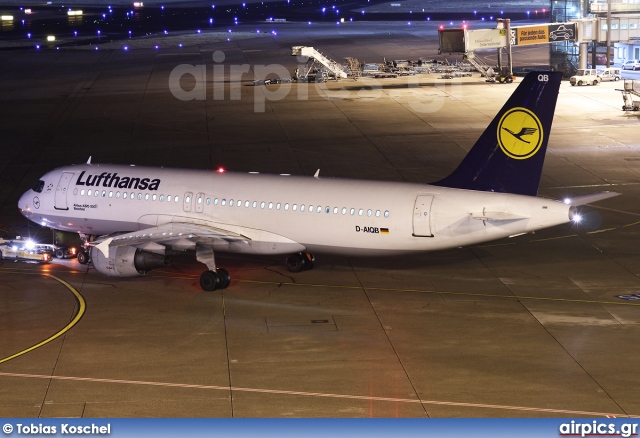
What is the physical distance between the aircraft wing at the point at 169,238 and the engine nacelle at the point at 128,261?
267 mm

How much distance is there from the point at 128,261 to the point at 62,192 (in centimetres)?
786

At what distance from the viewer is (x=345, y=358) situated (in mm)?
31391

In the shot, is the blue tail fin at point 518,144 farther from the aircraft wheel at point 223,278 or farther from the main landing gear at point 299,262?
the aircraft wheel at point 223,278

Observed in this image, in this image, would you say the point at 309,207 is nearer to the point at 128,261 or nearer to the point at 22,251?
the point at 128,261

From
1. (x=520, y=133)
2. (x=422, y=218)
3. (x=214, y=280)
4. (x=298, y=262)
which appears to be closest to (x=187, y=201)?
(x=214, y=280)

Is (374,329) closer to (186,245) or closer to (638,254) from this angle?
(186,245)

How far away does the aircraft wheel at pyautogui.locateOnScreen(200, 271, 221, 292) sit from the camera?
38.9 meters

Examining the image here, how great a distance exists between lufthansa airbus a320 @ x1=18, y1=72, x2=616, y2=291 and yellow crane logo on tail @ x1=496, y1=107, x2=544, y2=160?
38 mm

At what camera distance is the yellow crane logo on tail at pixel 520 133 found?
36625 millimetres

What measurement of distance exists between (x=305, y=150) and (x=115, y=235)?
2891 cm

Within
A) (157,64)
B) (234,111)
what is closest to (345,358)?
(234,111)

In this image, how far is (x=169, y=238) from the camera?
4038 cm

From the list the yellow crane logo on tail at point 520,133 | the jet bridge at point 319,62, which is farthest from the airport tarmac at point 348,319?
the jet bridge at point 319,62

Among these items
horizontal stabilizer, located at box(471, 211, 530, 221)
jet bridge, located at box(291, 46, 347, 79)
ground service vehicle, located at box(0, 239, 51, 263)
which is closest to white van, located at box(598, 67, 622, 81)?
jet bridge, located at box(291, 46, 347, 79)
